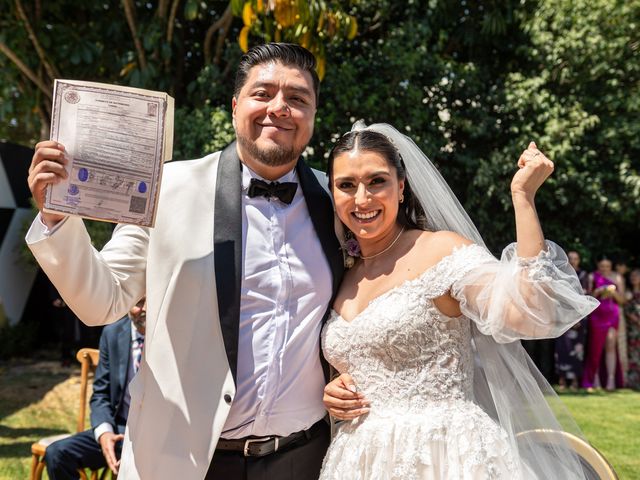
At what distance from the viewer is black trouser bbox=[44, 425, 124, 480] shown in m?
3.99

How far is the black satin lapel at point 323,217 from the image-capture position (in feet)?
8.67

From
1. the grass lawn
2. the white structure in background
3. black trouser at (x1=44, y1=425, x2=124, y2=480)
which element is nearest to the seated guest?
black trouser at (x1=44, y1=425, x2=124, y2=480)

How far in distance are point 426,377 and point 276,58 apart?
1300mm

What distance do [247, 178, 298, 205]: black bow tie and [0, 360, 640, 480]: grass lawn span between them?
3905 millimetres

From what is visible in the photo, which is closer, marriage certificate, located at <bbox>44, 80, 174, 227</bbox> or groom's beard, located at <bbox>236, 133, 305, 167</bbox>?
marriage certificate, located at <bbox>44, 80, 174, 227</bbox>

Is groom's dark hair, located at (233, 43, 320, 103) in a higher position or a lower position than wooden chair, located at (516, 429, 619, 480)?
higher

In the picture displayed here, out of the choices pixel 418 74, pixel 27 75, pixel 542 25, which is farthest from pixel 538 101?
pixel 27 75

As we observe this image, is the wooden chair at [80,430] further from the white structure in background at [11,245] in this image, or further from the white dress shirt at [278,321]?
the white structure in background at [11,245]

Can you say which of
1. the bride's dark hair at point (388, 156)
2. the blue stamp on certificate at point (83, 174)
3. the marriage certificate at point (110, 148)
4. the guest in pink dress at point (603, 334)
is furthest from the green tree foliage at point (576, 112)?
the blue stamp on certificate at point (83, 174)

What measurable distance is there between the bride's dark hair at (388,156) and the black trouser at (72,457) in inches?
90.3

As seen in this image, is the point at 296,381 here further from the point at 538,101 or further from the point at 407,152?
the point at 538,101

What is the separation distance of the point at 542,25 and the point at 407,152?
8.22 metres

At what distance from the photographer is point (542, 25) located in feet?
32.6

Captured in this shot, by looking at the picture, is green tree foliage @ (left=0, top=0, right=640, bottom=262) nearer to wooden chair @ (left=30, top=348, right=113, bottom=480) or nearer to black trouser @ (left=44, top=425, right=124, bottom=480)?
wooden chair @ (left=30, top=348, right=113, bottom=480)
